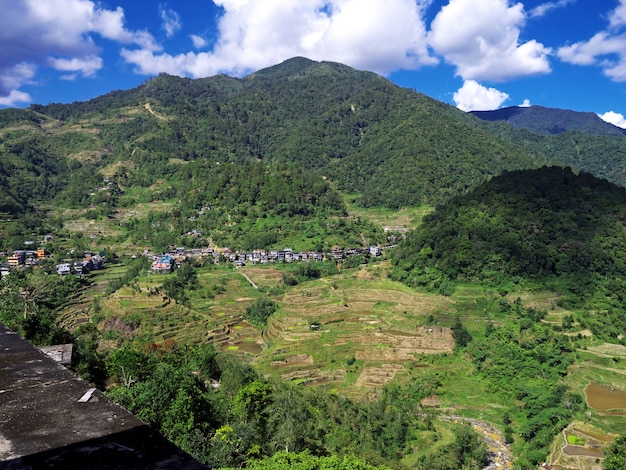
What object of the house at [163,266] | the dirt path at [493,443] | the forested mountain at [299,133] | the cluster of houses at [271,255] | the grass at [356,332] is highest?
the forested mountain at [299,133]

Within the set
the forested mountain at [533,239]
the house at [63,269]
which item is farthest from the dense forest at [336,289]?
the house at [63,269]

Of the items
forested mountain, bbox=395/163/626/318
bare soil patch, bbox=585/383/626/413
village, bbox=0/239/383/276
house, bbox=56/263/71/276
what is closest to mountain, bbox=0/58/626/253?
village, bbox=0/239/383/276

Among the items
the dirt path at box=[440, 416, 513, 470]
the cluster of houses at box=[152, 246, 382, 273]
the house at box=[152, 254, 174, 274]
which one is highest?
the cluster of houses at box=[152, 246, 382, 273]

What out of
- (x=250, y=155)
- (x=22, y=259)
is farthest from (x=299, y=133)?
(x=22, y=259)

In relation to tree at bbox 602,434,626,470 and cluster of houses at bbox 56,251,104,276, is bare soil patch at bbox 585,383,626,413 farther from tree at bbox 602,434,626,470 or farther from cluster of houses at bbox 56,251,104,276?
cluster of houses at bbox 56,251,104,276

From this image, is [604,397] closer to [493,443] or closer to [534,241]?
[493,443]

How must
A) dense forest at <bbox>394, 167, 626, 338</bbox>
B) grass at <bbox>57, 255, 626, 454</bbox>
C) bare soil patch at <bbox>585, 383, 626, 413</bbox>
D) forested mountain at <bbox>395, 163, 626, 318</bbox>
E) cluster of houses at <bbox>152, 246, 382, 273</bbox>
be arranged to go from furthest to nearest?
cluster of houses at <bbox>152, 246, 382, 273</bbox>
forested mountain at <bbox>395, 163, 626, 318</bbox>
dense forest at <bbox>394, 167, 626, 338</bbox>
grass at <bbox>57, 255, 626, 454</bbox>
bare soil patch at <bbox>585, 383, 626, 413</bbox>

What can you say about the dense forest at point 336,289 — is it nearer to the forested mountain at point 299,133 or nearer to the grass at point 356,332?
the grass at point 356,332

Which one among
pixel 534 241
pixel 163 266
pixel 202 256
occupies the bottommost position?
pixel 163 266

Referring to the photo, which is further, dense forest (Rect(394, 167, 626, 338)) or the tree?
dense forest (Rect(394, 167, 626, 338))

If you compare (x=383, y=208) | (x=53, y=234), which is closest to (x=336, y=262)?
(x=383, y=208)

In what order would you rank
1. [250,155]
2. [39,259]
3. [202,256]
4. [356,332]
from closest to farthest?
[356,332] < [39,259] < [202,256] < [250,155]

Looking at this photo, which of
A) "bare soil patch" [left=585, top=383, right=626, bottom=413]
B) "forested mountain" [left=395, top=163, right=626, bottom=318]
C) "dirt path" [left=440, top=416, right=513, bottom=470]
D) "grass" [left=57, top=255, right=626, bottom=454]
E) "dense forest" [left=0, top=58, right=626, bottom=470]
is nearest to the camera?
"dense forest" [left=0, top=58, right=626, bottom=470]

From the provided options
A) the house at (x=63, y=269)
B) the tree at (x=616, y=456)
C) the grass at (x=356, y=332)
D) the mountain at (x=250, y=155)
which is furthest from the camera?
the mountain at (x=250, y=155)
